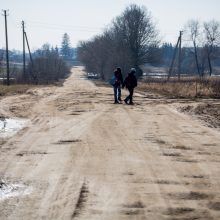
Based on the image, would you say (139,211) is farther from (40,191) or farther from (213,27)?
(213,27)

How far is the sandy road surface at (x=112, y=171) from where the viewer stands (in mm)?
5895

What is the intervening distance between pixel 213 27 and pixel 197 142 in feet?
287

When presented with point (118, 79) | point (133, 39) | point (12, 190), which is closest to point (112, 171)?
point (12, 190)

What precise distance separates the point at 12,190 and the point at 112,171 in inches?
74.7

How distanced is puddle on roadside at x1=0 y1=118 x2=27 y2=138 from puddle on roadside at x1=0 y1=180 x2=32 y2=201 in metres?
4.99

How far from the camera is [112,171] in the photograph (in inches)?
309

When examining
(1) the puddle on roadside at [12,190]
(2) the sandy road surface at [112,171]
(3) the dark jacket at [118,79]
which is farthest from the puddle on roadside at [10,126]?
(3) the dark jacket at [118,79]

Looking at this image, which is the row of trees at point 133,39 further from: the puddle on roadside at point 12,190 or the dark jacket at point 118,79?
the puddle on roadside at point 12,190

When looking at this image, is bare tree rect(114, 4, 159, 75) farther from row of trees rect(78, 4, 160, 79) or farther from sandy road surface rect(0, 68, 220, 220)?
sandy road surface rect(0, 68, 220, 220)

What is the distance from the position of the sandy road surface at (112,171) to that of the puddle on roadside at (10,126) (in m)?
0.36

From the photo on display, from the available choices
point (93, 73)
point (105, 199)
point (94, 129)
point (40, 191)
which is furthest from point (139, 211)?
point (93, 73)

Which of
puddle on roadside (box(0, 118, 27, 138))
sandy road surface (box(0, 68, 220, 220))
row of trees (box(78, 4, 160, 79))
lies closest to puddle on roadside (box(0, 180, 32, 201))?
sandy road surface (box(0, 68, 220, 220))

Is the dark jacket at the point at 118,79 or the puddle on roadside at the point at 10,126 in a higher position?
the dark jacket at the point at 118,79

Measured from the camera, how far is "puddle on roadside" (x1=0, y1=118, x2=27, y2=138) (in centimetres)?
1239
